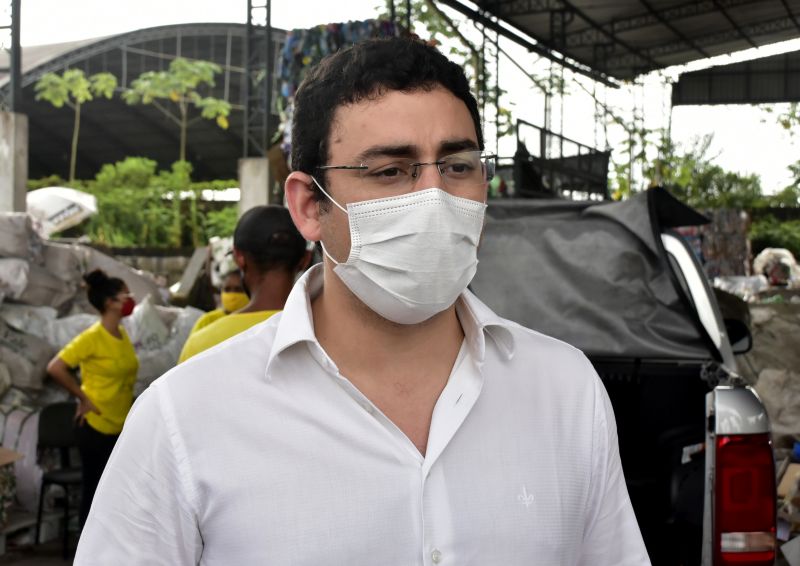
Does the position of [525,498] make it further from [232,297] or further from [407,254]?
[232,297]

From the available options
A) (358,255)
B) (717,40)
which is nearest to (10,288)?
(358,255)

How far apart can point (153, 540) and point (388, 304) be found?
1.77 ft

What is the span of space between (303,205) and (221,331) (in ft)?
6.54

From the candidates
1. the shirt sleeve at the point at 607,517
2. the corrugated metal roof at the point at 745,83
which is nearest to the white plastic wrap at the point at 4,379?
the shirt sleeve at the point at 607,517

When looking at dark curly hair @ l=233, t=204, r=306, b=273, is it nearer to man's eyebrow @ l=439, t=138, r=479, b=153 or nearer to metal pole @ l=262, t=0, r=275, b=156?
man's eyebrow @ l=439, t=138, r=479, b=153

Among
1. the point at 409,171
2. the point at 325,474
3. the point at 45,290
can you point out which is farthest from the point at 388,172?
the point at 45,290

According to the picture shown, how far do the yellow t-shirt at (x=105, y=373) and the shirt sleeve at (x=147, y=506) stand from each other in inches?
187

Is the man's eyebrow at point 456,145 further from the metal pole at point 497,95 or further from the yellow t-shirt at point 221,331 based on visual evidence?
the metal pole at point 497,95

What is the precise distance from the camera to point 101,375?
6297 mm

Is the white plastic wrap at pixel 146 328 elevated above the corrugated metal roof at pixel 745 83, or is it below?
below

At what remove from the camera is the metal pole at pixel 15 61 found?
10.9 metres

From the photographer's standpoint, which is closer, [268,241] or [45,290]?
[268,241]

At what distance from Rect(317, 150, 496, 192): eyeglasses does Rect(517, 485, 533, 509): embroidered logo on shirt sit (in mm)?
520

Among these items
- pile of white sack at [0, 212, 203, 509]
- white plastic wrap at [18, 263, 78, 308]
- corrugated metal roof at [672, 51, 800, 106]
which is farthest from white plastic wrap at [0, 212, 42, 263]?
corrugated metal roof at [672, 51, 800, 106]
